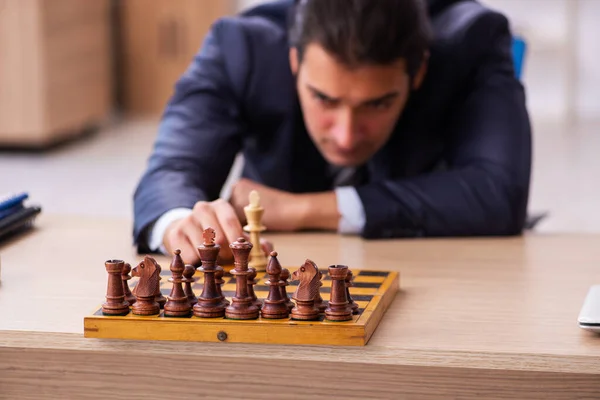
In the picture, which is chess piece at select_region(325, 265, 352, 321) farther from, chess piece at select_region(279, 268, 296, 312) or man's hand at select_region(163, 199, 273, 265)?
man's hand at select_region(163, 199, 273, 265)

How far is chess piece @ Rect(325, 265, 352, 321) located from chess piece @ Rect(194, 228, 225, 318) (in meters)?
0.12

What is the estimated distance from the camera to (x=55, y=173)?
5219 millimetres

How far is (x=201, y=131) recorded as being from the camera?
6.59ft

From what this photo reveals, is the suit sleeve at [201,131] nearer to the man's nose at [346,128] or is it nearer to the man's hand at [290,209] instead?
the man's hand at [290,209]

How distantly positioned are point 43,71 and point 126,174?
86cm

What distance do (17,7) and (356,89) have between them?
162 inches

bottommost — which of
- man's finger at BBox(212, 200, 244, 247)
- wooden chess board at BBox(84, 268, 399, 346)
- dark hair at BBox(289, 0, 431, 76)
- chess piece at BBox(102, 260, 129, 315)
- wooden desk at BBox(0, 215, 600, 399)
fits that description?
wooden desk at BBox(0, 215, 600, 399)

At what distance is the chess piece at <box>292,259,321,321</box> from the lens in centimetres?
113

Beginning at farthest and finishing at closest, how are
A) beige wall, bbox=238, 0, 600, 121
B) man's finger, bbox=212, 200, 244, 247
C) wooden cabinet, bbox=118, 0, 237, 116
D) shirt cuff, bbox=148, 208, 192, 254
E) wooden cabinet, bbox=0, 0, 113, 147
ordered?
wooden cabinet, bbox=118, 0, 237, 116 → beige wall, bbox=238, 0, 600, 121 → wooden cabinet, bbox=0, 0, 113, 147 → shirt cuff, bbox=148, 208, 192, 254 → man's finger, bbox=212, 200, 244, 247

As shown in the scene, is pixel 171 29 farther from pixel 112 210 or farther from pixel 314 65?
pixel 314 65

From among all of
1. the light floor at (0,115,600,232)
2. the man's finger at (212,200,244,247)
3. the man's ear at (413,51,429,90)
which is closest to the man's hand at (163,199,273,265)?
the man's finger at (212,200,244,247)

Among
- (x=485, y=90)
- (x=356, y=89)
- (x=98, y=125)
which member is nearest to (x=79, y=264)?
(x=356, y=89)

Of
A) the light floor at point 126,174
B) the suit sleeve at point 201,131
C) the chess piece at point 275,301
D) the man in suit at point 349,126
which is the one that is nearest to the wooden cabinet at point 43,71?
the light floor at point 126,174

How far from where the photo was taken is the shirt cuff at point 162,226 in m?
1.61
